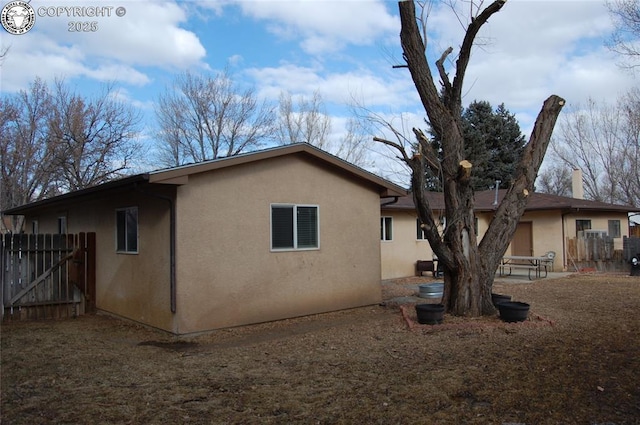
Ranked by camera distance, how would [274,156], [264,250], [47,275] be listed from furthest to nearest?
[47,275]
[274,156]
[264,250]

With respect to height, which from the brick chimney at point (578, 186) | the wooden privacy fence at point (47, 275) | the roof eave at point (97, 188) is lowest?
the wooden privacy fence at point (47, 275)

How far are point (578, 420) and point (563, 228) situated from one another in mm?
17103

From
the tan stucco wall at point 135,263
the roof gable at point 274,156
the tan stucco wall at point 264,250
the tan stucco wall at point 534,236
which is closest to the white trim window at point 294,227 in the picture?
the tan stucco wall at point 264,250

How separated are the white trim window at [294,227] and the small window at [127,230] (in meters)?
2.68

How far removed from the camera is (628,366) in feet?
19.9

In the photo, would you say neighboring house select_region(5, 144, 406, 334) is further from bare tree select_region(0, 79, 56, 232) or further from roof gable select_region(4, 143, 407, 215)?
bare tree select_region(0, 79, 56, 232)

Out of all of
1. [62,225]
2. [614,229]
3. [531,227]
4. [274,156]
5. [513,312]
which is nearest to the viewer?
[513,312]

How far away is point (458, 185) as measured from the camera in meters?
9.44

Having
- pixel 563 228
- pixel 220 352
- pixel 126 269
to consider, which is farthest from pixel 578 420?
pixel 563 228

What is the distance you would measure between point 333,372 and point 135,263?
524cm

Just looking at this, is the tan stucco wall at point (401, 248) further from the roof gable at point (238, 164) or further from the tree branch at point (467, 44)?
the tree branch at point (467, 44)

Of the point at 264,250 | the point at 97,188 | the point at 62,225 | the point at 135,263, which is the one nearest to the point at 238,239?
the point at 264,250

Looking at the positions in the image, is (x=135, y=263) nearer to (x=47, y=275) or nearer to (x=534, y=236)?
(x=47, y=275)

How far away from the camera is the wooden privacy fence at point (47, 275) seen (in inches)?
396
